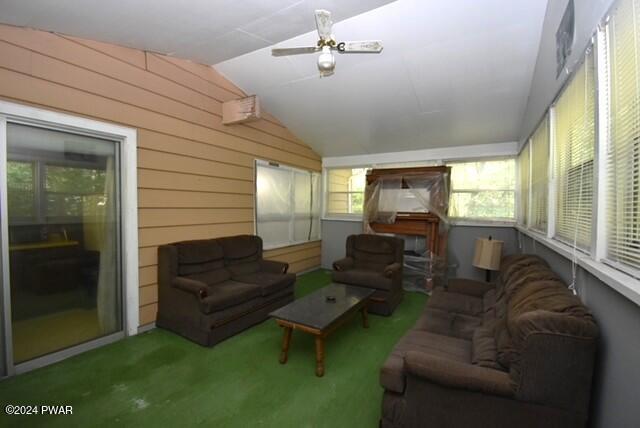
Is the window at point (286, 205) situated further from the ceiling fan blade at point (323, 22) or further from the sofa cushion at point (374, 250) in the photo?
the ceiling fan blade at point (323, 22)

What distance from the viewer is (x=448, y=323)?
2406mm

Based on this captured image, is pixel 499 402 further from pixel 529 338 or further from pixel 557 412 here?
pixel 529 338

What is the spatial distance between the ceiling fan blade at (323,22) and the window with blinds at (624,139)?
1.48m

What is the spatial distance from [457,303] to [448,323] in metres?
0.49

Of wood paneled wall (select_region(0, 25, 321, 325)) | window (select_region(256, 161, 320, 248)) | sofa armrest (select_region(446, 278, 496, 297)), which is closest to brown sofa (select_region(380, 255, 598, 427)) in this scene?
sofa armrest (select_region(446, 278, 496, 297))

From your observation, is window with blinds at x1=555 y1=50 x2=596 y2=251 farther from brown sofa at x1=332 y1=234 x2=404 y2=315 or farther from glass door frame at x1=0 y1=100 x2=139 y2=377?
glass door frame at x1=0 y1=100 x2=139 y2=377

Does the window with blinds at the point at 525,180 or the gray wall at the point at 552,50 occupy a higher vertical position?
the gray wall at the point at 552,50

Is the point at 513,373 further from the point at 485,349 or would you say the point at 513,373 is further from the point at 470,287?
the point at 470,287

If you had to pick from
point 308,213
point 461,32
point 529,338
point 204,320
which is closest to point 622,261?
point 529,338

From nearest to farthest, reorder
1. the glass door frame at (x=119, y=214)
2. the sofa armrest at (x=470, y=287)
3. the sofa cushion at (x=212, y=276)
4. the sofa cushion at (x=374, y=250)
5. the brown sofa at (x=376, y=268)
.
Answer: the glass door frame at (x=119, y=214) → the sofa armrest at (x=470, y=287) → the sofa cushion at (x=212, y=276) → the brown sofa at (x=376, y=268) → the sofa cushion at (x=374, y=250)

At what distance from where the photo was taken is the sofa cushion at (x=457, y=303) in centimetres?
269

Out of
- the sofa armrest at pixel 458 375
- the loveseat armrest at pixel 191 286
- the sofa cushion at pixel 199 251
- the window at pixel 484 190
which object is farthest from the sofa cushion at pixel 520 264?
the sofa cushion at pixel 199 251

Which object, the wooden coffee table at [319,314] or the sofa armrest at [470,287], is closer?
the wooden coffee table at [319,314]

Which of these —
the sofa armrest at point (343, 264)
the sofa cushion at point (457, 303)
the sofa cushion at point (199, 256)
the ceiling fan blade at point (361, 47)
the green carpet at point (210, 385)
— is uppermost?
the ceiling fan blade at point (361, 47)
